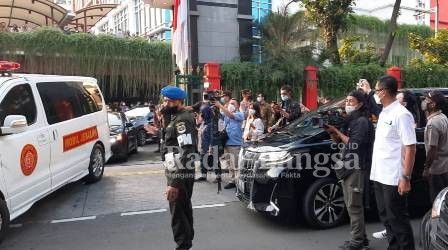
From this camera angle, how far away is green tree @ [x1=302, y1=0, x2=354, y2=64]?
17094mm

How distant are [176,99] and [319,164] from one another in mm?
1971

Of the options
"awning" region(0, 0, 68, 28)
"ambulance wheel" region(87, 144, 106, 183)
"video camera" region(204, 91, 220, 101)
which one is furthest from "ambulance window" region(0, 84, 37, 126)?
"awning" region(0, 0, 68, 28)

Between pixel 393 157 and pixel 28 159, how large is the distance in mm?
4333

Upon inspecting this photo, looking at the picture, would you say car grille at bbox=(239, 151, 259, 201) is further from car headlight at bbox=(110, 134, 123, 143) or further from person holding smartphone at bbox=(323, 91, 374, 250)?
car headlight at bbox=(110, 134, 123, 143)

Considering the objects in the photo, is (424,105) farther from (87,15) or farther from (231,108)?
(87,15)

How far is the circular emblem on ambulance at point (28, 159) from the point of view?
529 cm

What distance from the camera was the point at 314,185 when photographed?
504 centimetres

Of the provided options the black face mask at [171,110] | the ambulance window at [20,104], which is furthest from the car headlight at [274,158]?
the ambulance window at [20,104]

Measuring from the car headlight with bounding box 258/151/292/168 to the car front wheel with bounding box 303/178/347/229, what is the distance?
18.6 inches

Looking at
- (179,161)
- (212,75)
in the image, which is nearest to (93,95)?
(179,161)

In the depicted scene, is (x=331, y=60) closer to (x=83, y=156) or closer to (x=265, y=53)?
(x=265, y=53)

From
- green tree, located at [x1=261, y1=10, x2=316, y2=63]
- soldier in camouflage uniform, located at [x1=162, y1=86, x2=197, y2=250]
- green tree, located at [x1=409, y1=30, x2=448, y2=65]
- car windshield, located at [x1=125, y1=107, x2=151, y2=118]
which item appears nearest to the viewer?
soldier in camouflage uniform, located at [x1=162, y1=86, x2=197, y2=250]

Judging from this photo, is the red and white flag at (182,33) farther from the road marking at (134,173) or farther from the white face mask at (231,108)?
the white face mask at (231,108)

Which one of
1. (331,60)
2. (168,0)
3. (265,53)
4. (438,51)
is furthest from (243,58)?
(438,51)
